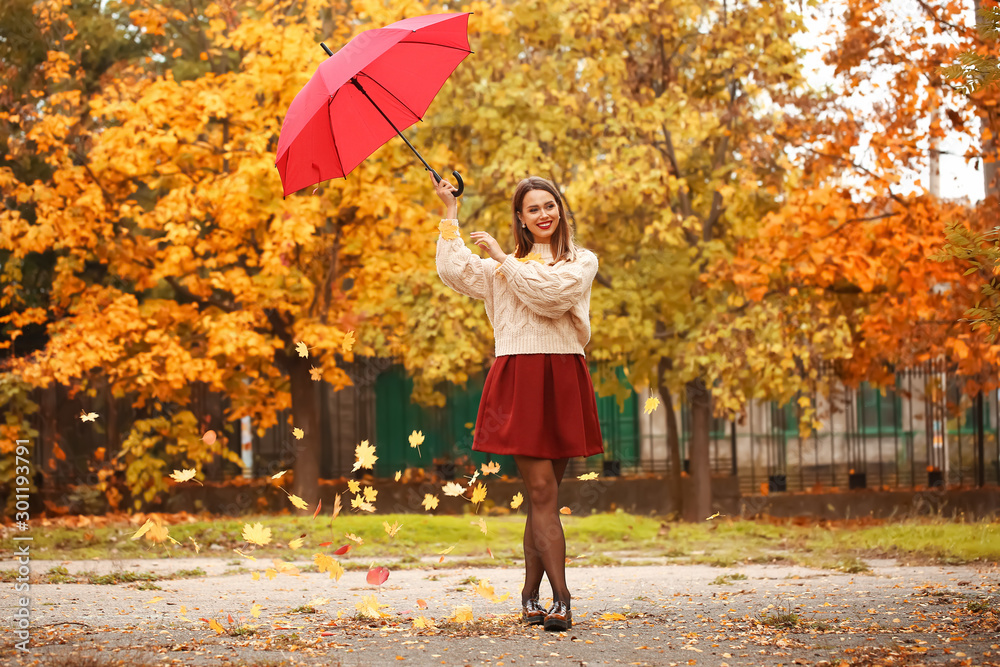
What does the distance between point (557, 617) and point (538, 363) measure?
1130mm

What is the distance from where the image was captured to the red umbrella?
→ 5.03m

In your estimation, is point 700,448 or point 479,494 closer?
point 479,494

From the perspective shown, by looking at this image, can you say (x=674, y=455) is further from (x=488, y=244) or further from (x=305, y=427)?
(x=488, y=244)

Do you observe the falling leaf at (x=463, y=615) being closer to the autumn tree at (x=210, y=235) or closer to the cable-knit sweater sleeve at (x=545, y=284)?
the cable-knit sweater sleeve at (x=545, y=284)

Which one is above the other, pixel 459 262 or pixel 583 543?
pixel 459 262

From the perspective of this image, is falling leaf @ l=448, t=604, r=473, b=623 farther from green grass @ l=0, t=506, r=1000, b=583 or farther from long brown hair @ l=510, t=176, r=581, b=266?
green grass @ l=0, t=506, r=1000, b=583

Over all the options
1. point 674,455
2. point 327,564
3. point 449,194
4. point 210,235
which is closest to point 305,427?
point 210,235

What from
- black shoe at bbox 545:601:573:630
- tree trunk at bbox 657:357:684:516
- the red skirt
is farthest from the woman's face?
tree trunk at bbox 657:357:684:516

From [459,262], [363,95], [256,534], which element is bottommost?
[256,534]

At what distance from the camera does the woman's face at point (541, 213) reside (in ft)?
16.0

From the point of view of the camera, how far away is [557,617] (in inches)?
174

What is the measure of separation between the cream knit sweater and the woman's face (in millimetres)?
91

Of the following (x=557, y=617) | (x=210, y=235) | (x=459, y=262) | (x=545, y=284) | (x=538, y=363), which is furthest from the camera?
(x=210, y=235)

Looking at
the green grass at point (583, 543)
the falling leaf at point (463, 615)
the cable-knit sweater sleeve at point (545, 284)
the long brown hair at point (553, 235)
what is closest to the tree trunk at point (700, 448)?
the green grass at point (583, 543)
